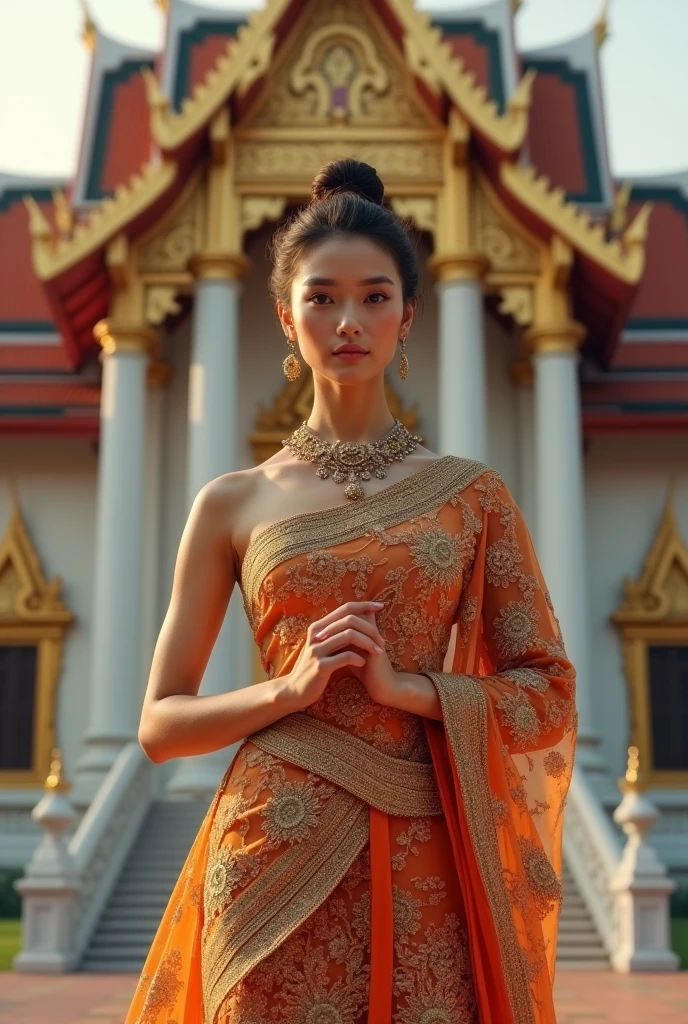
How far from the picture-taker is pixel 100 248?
10.7m

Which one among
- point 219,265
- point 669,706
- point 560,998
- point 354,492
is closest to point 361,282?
point 354,492

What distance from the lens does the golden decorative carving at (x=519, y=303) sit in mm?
10828

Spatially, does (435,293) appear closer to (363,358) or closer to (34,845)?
(34,845)

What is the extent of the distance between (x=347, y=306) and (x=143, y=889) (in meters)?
7.40

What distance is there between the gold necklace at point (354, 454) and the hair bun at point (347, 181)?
0.38m

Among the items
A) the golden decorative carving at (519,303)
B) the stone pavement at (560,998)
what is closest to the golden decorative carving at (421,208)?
the golden decorative carving at (519,303)

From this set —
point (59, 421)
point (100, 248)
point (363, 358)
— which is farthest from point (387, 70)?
point (363, 358)

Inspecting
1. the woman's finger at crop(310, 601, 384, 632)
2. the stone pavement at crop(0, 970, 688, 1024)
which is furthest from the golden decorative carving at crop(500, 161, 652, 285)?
the woman's finger at crop(310, 601, 384, 632)

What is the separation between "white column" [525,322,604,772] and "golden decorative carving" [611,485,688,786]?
773mm

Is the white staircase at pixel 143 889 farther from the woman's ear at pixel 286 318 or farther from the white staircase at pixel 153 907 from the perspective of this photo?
the woman's ear at pixel 286 318

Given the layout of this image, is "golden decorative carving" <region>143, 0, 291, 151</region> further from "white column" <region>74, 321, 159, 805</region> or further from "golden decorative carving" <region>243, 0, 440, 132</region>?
"white column" <region>74, 321, 159, 805</region>

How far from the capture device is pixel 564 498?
1053cm

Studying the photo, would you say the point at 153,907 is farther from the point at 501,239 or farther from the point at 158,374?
the point at 501,239

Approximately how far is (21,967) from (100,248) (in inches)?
213
